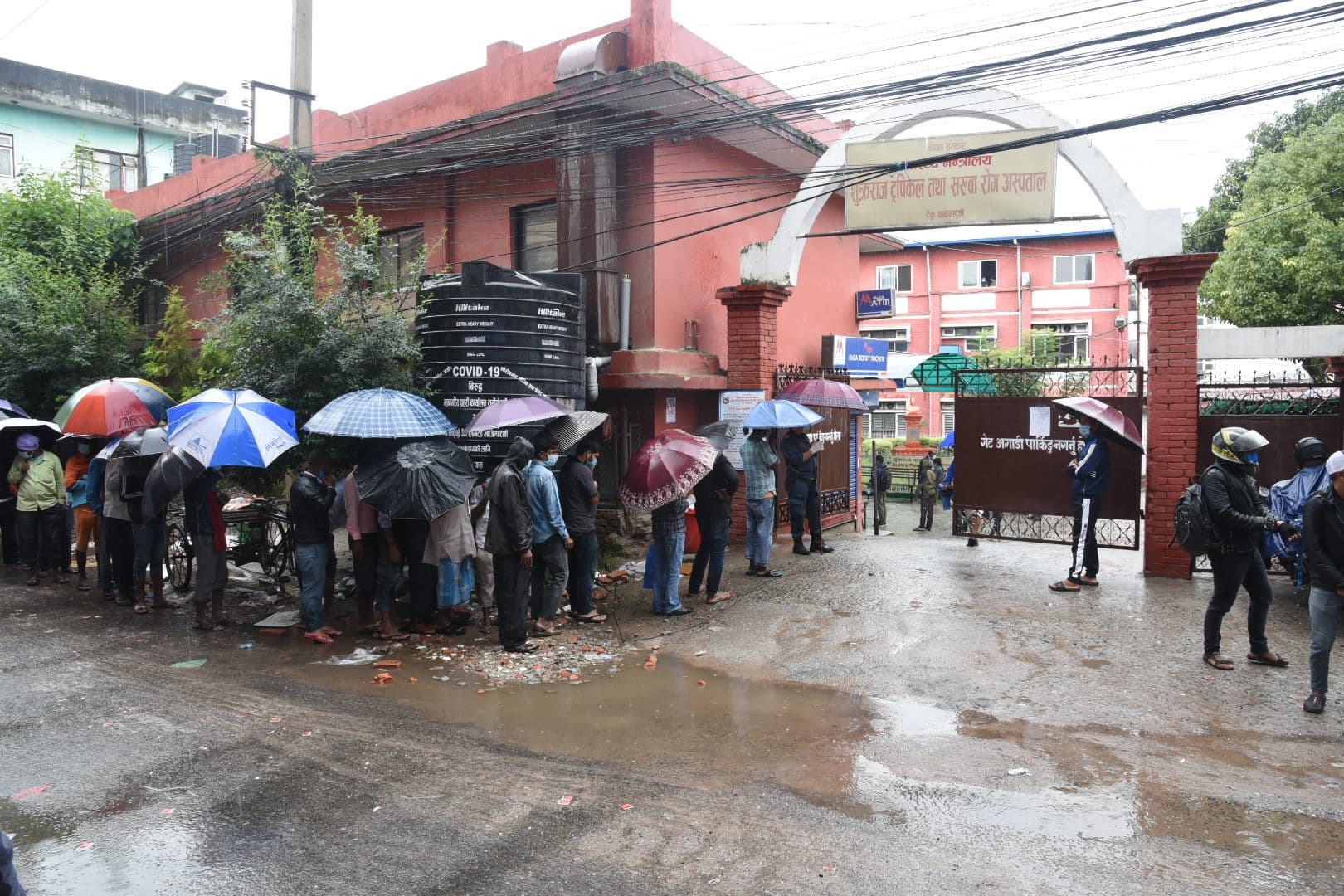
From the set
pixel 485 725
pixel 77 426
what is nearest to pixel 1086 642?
pixel 485 725

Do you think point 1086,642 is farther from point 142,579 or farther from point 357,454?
point 142,579

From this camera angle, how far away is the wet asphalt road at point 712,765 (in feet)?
13.3

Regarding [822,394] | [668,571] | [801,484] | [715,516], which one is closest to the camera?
[668,571]

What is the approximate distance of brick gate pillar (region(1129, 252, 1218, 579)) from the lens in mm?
9531

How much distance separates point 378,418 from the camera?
296 inches

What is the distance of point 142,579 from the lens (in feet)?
30.7

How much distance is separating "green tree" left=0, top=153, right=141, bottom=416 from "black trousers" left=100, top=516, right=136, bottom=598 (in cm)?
615

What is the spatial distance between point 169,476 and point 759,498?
19.5 ft

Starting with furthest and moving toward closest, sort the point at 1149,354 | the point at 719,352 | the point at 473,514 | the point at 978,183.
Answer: the point at 719,352
the point at 978,183
the point at 1149,354
the point at 473,514

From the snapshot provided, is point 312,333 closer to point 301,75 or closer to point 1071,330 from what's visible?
point 301,75

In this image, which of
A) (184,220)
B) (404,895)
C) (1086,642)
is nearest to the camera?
(404,895)

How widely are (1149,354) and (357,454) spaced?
863 cm

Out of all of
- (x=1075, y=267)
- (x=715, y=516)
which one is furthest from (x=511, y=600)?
(x=1075, y=267)

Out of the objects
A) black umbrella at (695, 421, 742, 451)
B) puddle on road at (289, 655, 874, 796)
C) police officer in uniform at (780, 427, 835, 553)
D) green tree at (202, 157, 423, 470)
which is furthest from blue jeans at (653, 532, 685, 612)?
green tree at (202, 157, 423, 470)
